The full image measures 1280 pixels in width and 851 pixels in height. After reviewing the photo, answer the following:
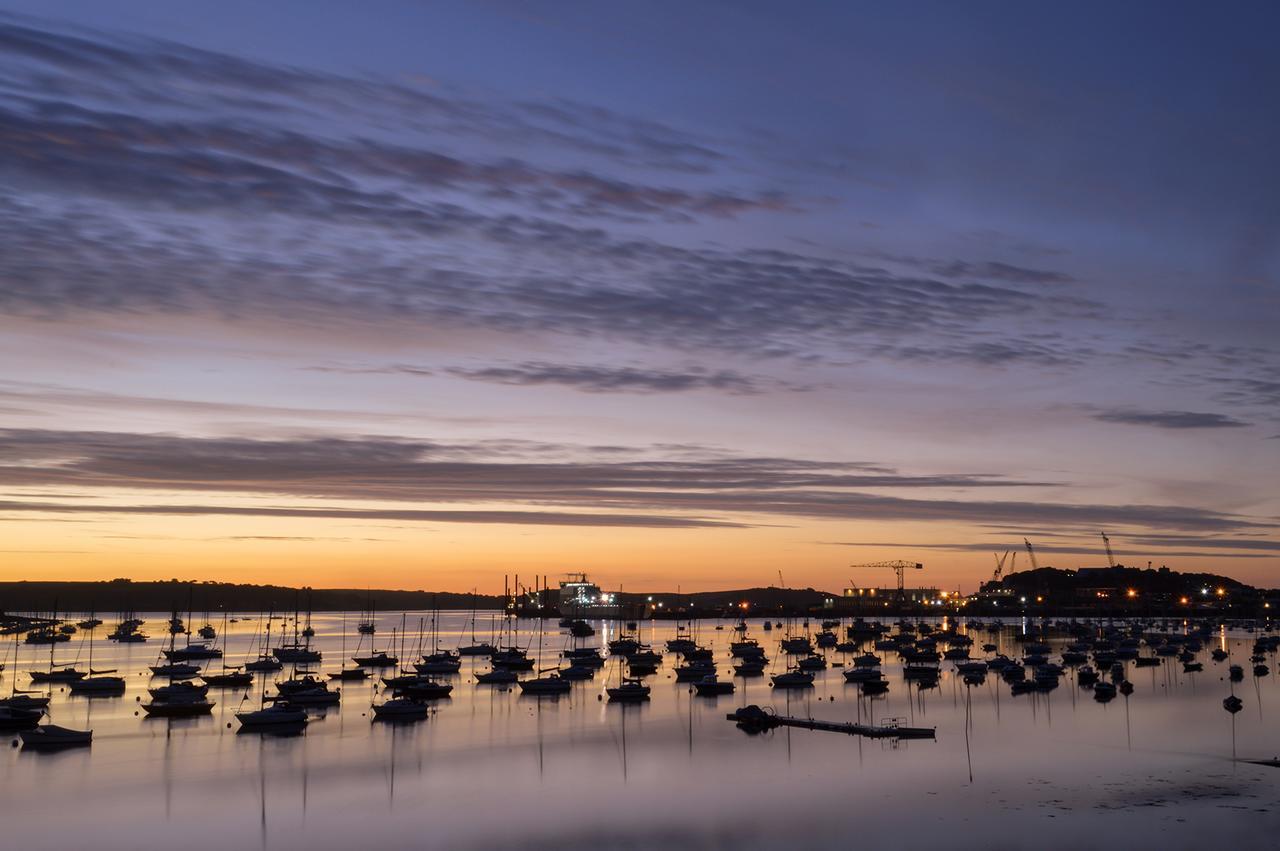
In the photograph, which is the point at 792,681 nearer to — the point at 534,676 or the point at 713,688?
the point at 713,688

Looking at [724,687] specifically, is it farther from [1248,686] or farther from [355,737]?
[1248,686]

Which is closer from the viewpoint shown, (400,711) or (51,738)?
(51,738)

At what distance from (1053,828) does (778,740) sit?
2708 cm

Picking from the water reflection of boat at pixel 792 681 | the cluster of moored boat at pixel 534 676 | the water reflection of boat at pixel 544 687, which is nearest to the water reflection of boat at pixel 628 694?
the cluster of moored boat at pixel 534 676

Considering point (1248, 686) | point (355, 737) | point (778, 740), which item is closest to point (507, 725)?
point (355, 737)

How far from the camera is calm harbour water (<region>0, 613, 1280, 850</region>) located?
50969 mm

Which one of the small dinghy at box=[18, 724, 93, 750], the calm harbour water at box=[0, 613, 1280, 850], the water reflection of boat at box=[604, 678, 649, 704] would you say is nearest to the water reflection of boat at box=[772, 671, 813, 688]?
the calm harbour water at box=[0, 613, 1280, 850]

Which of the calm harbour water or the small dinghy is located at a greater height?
the small dinghy

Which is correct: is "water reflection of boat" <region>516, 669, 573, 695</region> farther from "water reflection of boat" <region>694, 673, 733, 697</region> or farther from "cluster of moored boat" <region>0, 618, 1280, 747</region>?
"water reflection of boat" <region>694, 673, 733, 697</region>

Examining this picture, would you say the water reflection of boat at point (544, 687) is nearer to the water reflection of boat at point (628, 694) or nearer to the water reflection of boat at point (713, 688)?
the water reflection of boat at point (628, 694)

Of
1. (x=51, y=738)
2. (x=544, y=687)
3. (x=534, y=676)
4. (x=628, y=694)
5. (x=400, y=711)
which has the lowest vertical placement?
(x=534, y=676)

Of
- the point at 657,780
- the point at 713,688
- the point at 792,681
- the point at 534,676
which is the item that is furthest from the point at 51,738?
the point at 792,681

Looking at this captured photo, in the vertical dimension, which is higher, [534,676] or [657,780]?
[657,780]

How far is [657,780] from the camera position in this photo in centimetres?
6438
